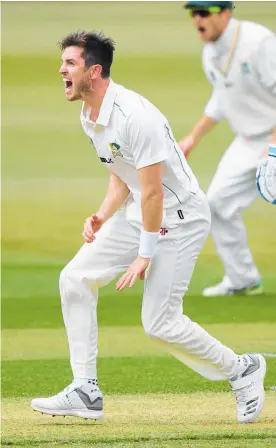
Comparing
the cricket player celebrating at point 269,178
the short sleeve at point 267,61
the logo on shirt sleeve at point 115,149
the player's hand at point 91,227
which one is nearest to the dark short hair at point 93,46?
the logo on shirt sleeve at point 115,149

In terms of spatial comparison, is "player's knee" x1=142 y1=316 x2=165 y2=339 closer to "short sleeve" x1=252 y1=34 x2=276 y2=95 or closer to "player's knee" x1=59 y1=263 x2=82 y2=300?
"player's knee" x1=59 y1=263 x2=82 y2=300

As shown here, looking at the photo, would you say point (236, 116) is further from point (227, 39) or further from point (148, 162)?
point (148, 162)

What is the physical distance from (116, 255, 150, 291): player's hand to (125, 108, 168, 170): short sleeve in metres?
A: 0.40

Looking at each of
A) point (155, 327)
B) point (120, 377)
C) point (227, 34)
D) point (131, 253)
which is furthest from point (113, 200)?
point (227, 34)

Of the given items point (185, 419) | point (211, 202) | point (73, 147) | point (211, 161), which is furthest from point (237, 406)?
point (73, 147)

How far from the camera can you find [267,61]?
9008 millimetres

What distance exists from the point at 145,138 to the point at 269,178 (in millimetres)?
652

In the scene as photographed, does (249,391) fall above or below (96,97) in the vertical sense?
below

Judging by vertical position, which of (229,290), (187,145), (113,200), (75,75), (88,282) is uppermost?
(75,75)

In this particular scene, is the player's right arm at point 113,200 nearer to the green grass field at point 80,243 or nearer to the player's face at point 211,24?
the green grass field at point 80,243

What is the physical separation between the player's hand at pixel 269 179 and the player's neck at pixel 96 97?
30.0 inches

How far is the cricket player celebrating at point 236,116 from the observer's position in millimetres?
9070

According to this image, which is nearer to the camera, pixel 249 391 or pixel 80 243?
pixel 249 391

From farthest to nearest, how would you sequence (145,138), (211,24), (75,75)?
1. (211,24)
2. (75,75)
3. (145,138)
